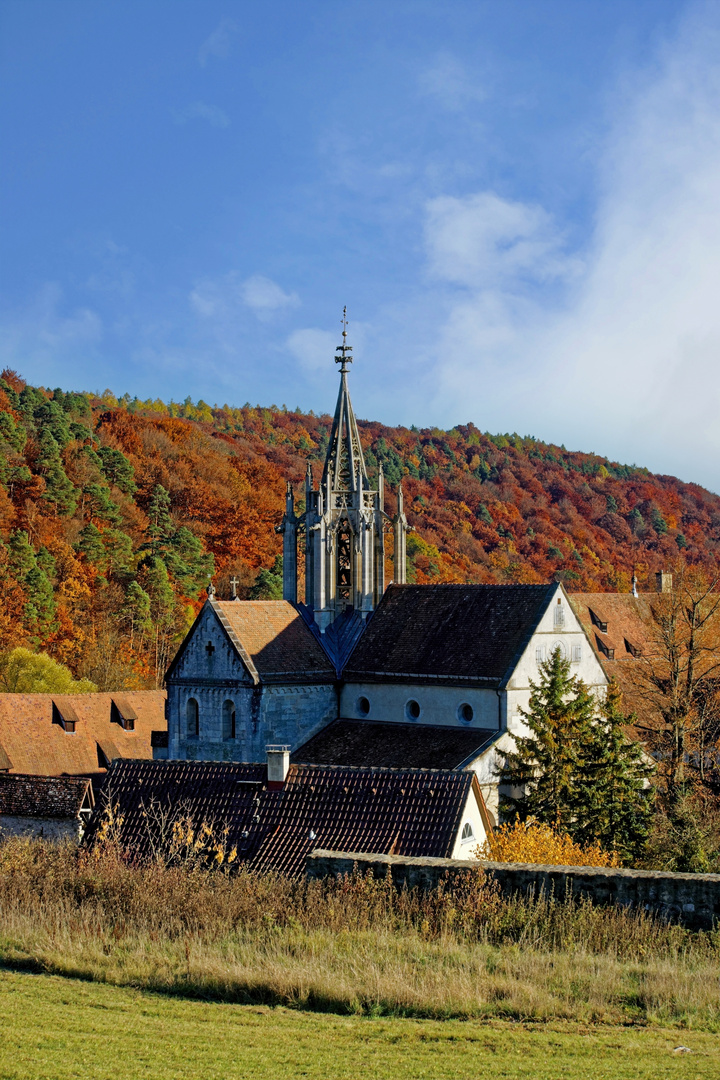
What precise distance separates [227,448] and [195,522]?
21.8m

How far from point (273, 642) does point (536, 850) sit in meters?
13.4

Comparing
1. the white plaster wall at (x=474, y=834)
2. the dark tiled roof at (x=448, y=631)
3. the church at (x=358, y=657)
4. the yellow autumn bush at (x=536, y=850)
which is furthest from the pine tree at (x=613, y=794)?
the white plaster wall at (x=474, y=834)

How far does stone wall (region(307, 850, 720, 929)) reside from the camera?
480 inches

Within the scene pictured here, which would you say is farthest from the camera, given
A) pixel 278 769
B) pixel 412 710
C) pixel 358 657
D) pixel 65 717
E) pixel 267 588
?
pixel 267 588

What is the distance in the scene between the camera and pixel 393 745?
29.5 meters

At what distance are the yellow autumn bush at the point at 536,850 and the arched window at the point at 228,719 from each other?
422 inches

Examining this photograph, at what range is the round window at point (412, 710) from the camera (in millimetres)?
30578

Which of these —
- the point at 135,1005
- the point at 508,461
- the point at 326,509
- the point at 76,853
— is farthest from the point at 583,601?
the point at 508,461

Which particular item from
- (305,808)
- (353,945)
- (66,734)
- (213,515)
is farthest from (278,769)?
(213,515)

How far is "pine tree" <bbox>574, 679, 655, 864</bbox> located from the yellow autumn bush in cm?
302

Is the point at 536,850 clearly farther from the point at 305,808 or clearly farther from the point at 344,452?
the point at 344,452

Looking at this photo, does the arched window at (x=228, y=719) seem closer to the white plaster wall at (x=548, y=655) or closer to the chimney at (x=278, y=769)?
the white plaster wall at (x=548, y=655)

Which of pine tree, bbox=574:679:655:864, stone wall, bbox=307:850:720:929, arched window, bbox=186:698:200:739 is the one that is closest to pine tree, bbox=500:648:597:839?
pine tree, bbox=574:679:655:864

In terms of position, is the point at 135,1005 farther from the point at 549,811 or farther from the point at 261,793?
the point at 549,811
